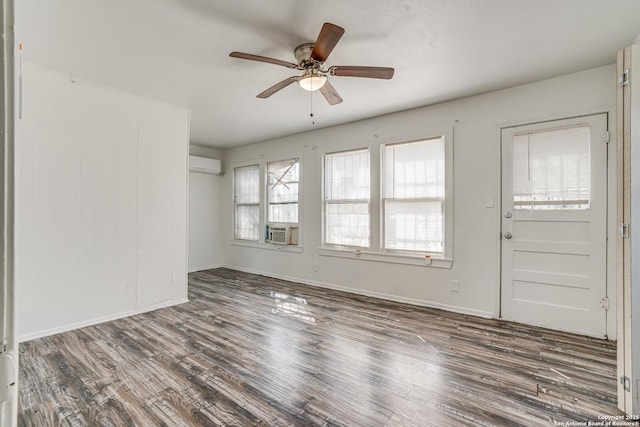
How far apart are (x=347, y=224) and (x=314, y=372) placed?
2.64 metres

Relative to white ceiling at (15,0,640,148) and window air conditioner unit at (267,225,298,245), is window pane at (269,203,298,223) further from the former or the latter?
white ceiling at (15,0,640,148)

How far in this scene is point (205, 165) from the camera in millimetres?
6027

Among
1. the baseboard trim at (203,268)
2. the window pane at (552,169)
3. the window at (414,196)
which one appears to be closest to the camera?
the window pane at (552,169)

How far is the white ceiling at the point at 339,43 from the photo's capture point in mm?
2062

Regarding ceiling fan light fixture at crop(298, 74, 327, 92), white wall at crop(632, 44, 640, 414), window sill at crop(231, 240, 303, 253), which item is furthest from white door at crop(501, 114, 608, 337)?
window sill at crop(231, 240, 303, 253)

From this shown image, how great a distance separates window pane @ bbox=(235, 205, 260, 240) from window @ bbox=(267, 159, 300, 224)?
0.43m

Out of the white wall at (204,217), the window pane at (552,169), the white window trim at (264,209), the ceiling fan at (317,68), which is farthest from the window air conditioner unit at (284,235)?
the window pane at (552,169)

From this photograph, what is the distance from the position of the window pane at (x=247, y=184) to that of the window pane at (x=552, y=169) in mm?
4317

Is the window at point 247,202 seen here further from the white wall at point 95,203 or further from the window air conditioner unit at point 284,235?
the white wall at point 95,203

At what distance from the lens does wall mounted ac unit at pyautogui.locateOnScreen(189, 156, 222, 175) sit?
579cm

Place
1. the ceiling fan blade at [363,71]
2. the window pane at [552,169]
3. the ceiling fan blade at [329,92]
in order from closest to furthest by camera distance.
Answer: the ceiling fan blade at [363,71] → the ceiling fan blade at [329,92] → the window pane at [552,169]

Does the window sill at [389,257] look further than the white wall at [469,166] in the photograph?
Yes

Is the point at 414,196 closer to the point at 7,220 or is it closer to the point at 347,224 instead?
the point at 347,224

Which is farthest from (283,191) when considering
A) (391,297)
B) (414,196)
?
(391,297)
